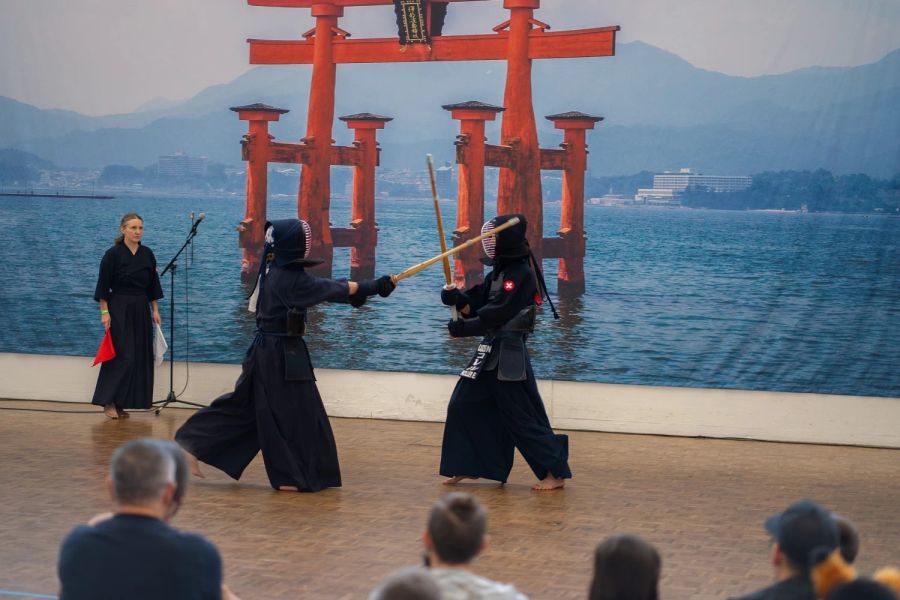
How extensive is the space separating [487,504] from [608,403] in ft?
7.96

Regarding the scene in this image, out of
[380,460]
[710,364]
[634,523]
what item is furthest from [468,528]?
[710,364]

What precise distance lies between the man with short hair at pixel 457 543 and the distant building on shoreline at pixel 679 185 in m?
5.90

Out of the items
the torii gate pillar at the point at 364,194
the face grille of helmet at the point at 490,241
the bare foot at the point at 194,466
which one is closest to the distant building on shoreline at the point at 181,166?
the torii gate pillar at the point at 364,194

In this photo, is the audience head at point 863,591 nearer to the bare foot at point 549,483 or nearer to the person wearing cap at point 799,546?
the person wearing cap at point 799,546

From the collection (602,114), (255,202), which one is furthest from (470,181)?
(255,202)

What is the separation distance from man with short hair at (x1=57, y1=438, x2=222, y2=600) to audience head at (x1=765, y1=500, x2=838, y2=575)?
1.22 m

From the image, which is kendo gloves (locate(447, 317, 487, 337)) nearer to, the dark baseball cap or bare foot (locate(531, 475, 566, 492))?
bare foot (locate(531, 475, 566, 492))

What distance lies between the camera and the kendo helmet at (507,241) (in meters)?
6.20

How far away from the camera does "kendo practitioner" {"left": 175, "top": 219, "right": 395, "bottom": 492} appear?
6.01 m

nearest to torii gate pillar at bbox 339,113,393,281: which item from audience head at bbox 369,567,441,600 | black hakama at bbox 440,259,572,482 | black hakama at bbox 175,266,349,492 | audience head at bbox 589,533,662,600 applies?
black hakama at bbox 440,259,572,482

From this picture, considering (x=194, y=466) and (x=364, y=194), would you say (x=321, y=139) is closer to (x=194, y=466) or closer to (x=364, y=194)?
(x=364, y=194)

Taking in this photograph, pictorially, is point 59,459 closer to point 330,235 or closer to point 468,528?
point 330,235

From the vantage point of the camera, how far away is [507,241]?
620 centimetres

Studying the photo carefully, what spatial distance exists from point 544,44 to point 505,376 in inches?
122
